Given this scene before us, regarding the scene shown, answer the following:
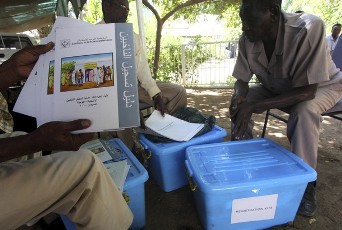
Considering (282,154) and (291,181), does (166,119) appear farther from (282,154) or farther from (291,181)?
(291,181)

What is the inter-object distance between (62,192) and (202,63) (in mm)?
6107

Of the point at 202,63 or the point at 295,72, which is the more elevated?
the point at 202,63

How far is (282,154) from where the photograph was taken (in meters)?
1.53

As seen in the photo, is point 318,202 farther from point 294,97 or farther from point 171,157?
point 171,157

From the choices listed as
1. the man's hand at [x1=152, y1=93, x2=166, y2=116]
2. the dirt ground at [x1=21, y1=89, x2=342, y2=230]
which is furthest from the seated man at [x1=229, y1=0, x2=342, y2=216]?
the man's hand at [x1=152, y1=93, x2=166, y2=116]

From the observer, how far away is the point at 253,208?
135 centimetres

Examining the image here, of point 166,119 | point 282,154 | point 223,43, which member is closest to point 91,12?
point 223,43

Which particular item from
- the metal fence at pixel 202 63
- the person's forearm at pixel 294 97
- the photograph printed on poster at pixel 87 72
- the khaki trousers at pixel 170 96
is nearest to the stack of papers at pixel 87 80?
the photograph printed on poster at pixel 87 72

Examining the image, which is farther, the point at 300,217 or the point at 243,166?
the point at 300,217

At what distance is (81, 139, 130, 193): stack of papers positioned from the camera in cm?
129

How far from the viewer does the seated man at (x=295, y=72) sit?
63.9 inches

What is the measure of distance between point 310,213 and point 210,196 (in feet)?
2.58

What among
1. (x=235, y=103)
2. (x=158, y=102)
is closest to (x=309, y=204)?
(x=235, y=103)

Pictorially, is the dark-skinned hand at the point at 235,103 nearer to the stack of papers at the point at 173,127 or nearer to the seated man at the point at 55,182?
the stack of papers at the point at 173,127
